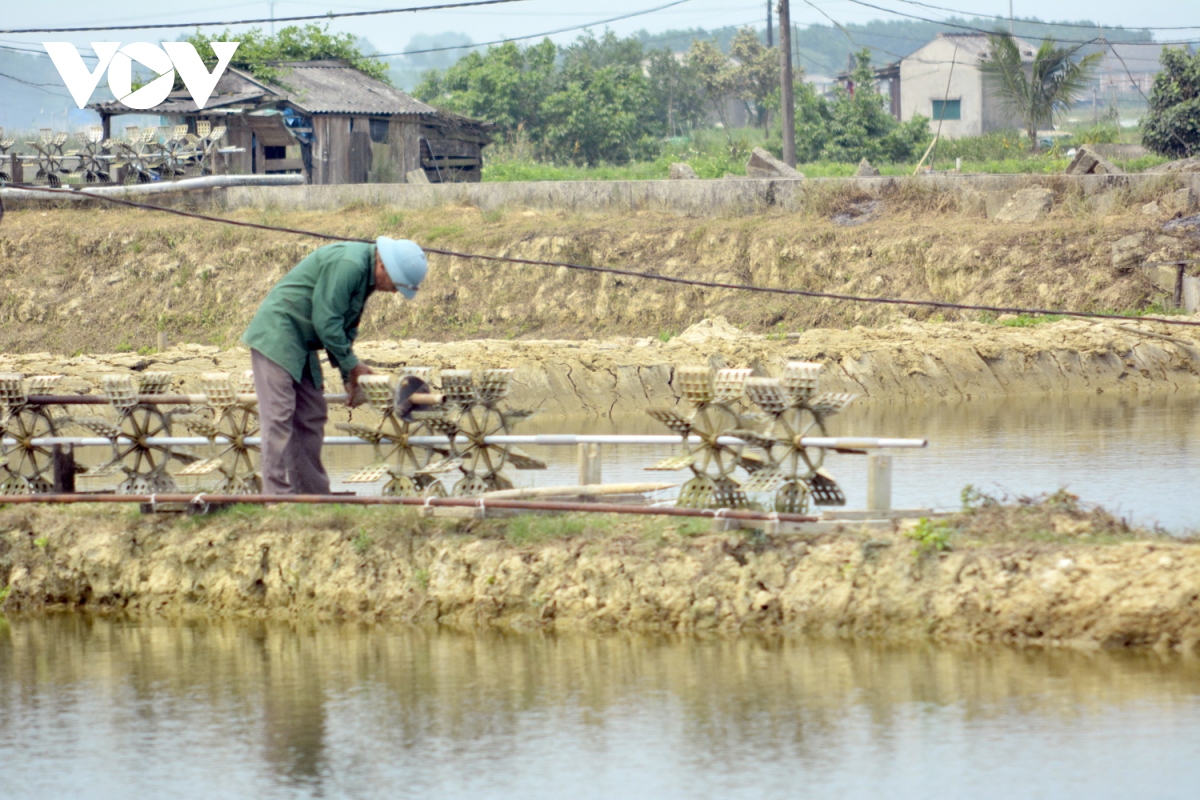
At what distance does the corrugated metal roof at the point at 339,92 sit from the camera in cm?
3027

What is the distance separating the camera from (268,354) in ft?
26.0

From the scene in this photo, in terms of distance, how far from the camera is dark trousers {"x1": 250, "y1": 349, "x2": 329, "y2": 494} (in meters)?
7.99

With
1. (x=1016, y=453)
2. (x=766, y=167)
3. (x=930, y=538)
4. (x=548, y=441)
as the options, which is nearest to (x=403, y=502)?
(x=548, y=441)

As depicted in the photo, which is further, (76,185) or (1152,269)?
(76,185)

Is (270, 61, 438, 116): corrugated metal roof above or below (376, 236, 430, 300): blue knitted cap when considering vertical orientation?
above

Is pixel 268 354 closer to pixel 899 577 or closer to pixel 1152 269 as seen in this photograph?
pixel 899 577

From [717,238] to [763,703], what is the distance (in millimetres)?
16845

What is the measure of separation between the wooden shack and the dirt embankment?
4469mm

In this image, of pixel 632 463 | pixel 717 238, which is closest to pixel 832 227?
pixel 717 238

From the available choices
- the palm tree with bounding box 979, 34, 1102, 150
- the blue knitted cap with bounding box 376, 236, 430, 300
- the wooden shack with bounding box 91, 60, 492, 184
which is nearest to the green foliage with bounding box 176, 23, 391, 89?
the wooden shack with bounding box 91, 60, 492, 184

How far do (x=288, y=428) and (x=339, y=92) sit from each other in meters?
24.4

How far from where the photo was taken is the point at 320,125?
30.4 m

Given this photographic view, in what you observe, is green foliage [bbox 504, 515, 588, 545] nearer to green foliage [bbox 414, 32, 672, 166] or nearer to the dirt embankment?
the dirt embankment

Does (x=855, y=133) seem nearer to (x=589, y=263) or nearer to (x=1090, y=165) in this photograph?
(x=1090, y=165)
